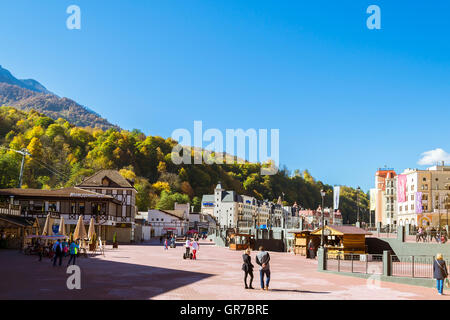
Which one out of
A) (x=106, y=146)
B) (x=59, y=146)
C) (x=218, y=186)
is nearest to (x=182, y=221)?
(x=106, y=146)

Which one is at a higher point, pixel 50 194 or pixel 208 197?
pixel 50 194

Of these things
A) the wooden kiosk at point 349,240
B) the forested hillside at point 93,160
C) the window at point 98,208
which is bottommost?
the wooden kiosk at point 349,240

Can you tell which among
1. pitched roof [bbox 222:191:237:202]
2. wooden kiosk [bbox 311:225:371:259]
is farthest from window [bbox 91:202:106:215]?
pitched roof [bbox 222:191:237:202]

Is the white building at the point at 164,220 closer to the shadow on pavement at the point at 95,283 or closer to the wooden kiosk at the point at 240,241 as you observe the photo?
the wooden kiosk at the point at 240,241

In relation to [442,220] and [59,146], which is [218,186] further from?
[442,220]

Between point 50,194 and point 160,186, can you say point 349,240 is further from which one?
point 160,186

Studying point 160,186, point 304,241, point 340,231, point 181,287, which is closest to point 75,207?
point 304,241

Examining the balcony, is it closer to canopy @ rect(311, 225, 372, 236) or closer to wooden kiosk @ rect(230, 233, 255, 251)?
wooden kiosk @ rect(230, 233, 255, 251)

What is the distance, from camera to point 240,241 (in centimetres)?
5341

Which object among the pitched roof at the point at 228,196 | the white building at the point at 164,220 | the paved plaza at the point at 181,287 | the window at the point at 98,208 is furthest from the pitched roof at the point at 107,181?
the pitched roof at the point at 228,196

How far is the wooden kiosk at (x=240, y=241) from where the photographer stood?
4718cm

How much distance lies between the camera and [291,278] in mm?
18812
